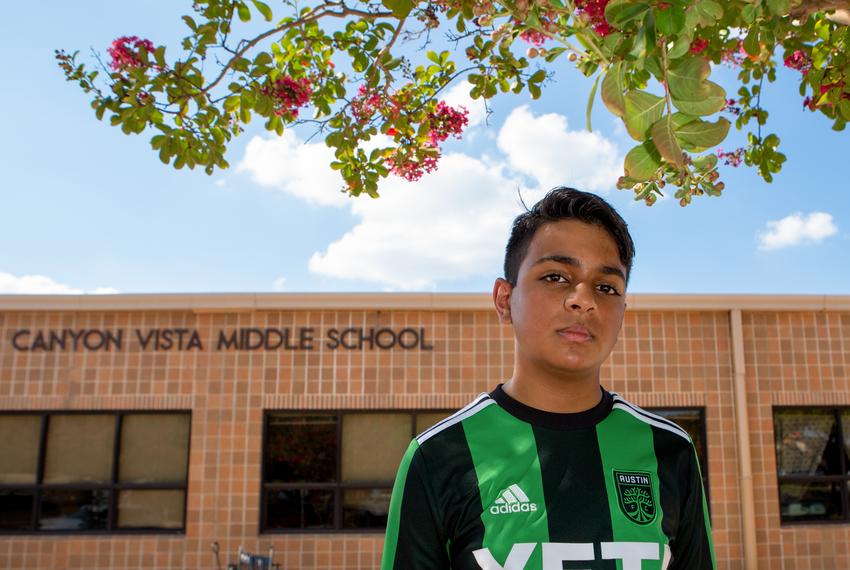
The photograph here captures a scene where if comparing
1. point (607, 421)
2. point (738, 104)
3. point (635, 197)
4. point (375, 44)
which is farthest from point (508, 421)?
point (738, 104)

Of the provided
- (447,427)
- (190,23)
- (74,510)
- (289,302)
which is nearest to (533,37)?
(190,23)

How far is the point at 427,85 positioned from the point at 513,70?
0.62 metres

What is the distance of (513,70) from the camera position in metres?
5.16

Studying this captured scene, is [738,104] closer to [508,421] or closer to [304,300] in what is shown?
[508,421]

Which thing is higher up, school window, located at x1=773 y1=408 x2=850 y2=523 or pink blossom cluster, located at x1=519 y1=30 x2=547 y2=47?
pink blossom cluster, located at x1=519 y1=30 x2=547 y2=47

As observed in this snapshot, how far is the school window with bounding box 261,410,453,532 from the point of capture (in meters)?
9.81

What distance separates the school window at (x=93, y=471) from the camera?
9.85 metres

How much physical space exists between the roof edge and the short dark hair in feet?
25.5

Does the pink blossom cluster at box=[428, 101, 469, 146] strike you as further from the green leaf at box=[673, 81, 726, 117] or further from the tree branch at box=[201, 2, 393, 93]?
the green leaf at box=[673, 81, 726, 117]

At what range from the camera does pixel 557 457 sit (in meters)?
1.99

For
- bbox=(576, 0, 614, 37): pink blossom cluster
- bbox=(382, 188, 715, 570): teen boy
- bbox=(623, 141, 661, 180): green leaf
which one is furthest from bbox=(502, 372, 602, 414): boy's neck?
bbox=(576, 0, 614, 37): pink blossom cluster

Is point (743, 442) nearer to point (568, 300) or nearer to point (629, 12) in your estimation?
point (568, 300)

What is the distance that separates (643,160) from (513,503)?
3.13 ft

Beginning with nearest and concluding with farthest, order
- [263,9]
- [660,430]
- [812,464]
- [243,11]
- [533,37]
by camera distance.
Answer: [660,430] → [533,37] → [263,9] → [243,11] → [812,464]
